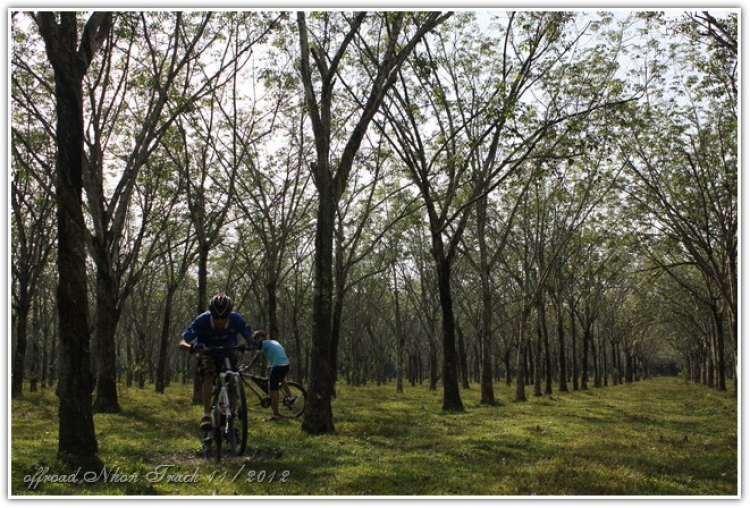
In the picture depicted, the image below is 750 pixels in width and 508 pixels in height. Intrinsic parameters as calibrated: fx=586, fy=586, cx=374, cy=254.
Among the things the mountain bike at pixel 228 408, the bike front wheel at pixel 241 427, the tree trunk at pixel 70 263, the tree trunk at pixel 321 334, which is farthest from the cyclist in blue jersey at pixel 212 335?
the tree trunk at pixel 321 334

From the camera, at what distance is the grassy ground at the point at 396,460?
6773mm

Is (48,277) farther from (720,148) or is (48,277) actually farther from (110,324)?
(720,148)

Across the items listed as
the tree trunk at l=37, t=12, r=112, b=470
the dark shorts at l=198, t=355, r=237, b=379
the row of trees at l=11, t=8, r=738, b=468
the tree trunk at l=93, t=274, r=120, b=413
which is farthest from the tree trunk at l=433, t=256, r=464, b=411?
the tree trunk at l=37, t=12, r=112, b=470

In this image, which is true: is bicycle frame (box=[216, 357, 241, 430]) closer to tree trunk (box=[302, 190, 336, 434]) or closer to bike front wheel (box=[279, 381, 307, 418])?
bike front wheel (box=[279, 381, 307, 418])

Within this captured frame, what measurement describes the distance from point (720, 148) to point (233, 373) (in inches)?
825

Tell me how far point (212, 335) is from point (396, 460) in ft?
10.7

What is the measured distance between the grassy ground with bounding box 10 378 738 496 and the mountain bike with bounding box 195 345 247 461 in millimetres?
297

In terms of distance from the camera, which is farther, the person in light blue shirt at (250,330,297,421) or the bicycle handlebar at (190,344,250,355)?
the person in light blue shirt at (250,330,297,421)

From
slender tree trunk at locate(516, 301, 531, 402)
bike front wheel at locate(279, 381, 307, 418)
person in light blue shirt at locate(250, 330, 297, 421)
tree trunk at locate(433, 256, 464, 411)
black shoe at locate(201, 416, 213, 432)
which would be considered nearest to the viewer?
black shoe at locate(201, 416, 213, 432)

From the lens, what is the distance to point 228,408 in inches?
301

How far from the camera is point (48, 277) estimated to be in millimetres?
36344

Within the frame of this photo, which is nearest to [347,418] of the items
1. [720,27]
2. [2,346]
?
[2,346]

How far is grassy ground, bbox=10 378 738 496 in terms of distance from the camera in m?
6.77

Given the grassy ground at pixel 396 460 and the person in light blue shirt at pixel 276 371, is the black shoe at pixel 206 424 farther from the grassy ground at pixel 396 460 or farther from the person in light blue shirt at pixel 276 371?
the person in light blue shirt at pixel 276 371
